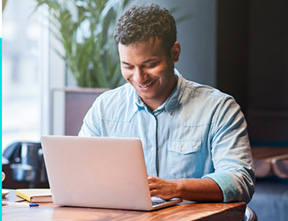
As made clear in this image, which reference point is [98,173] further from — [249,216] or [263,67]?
[263,67]

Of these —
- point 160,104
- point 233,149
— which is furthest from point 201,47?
point 233,149

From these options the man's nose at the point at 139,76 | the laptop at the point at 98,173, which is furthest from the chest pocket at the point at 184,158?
the laptop at the point at 98,173

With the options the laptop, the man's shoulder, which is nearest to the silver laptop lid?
the laptop

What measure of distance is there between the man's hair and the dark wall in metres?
1.69

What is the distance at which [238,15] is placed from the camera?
11.8 feet

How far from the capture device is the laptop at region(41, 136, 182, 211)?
141cm

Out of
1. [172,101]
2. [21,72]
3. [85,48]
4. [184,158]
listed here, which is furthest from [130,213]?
[21,72]

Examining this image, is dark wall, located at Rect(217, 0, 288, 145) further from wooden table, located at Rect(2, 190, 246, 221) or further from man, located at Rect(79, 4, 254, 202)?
wooden table, located at Rect(2, 190, 246, 221)

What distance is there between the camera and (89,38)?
351cm

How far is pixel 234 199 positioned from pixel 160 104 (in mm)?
533

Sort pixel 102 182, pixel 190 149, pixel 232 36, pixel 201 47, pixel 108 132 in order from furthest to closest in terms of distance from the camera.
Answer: pixel 232 36, pixel 201 47, pixel 108 132, pixel 190 149, pixel 102 182

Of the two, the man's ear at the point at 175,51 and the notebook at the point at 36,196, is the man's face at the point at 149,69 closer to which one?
the man's ear at the point at 175,51

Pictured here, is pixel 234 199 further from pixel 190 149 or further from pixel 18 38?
pixel 18 38

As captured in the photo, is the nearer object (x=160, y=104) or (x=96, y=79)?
(x=160, y=104)
